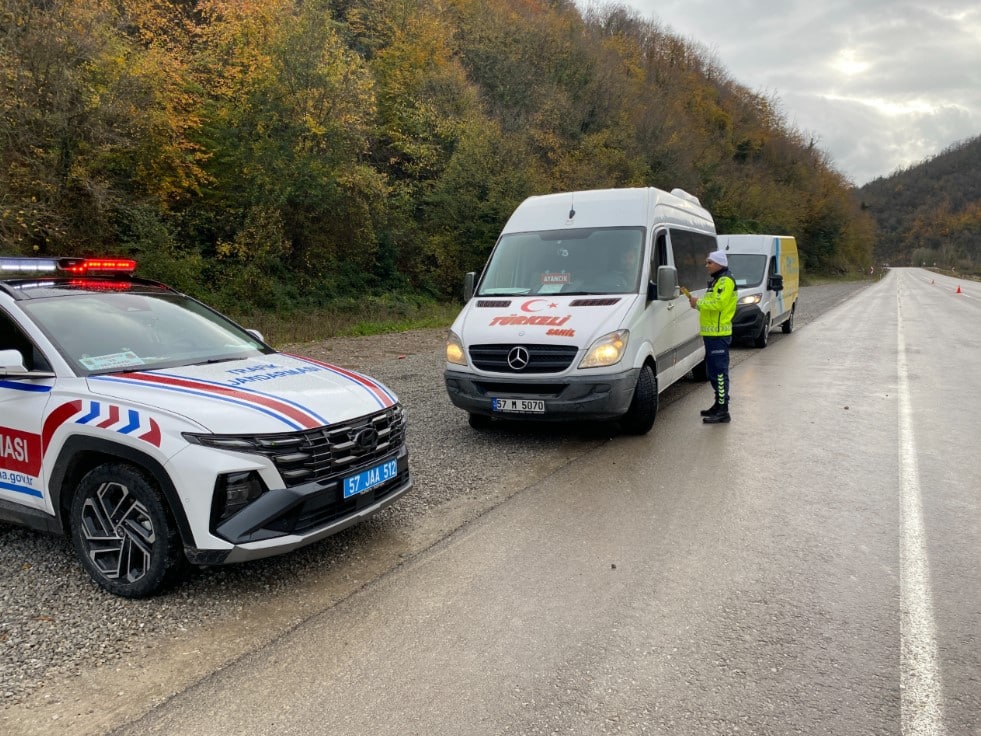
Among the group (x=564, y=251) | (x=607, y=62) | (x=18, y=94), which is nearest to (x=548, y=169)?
(x=607, y=62)

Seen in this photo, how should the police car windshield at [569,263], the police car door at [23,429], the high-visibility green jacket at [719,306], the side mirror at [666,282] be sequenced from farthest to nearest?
the high-visibility green jacket at [719,306] → the police car windshield at [569,263] → the side mirror at [666,282] → the police car door at [23,429]

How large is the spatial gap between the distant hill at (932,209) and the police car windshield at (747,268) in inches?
5435

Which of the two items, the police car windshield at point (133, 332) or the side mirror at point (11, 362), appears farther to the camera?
the police car windshield at point (133, 332)

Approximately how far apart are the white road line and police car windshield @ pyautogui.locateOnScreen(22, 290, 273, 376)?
415cm

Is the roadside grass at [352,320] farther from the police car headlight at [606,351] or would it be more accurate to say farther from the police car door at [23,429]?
the police car door at [23,429]

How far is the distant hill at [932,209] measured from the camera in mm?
138000

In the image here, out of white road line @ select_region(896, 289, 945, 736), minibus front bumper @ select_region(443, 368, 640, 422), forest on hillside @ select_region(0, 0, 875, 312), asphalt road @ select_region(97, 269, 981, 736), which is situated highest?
forest on hillside @ select_region(0, 0, 875, 312)

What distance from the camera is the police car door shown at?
3971mm

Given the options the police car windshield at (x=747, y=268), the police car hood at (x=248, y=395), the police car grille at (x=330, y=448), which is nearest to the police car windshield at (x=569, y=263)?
the police car hood at (x=248, y=395)

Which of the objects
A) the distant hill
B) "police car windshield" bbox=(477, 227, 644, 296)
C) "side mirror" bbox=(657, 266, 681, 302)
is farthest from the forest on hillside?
the distant hill

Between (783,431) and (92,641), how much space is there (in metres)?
6.58

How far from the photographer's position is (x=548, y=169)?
32406 millimetres

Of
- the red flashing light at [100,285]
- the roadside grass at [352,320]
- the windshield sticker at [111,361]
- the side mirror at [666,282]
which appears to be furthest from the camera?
the roadside grass at [352,320]

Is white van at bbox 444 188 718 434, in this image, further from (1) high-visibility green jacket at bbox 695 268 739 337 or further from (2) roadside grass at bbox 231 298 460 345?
(2) roadside grass at bbox 231 298 460 345
